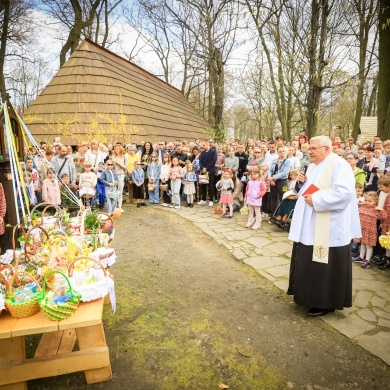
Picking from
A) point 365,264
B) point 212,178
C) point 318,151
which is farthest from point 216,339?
point 212,178

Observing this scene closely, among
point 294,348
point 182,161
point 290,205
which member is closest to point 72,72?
point 182,161

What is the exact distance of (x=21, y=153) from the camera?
531 cm

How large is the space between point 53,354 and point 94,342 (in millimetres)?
370

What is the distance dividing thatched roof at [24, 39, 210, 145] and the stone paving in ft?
22.9

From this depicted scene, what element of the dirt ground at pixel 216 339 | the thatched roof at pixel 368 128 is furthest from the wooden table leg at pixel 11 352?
the thatched roof at pixel 368 128

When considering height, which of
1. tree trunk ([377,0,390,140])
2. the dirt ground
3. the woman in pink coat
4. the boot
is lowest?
the dirt ground

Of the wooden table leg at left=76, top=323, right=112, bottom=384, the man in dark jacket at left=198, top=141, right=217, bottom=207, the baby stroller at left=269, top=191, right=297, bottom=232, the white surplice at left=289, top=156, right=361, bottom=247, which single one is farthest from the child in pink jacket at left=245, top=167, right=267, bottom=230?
the wooden table leg at left=76, top=323, right=112, bottom=384

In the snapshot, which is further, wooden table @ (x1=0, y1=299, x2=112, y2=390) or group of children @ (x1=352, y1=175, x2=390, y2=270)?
group of children @ (x1=352, y1=175, x2=390, y2=270)

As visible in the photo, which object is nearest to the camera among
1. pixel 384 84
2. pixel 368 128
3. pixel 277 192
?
pixel 384 84

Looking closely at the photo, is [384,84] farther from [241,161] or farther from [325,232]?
[325,232]

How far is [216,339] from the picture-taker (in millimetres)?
3152

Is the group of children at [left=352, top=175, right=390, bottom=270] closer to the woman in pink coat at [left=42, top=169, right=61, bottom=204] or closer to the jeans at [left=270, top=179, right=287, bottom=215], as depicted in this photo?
the jeans at [left=270, top=179, right=287, bottom=215]

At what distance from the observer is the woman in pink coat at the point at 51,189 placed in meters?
7.33

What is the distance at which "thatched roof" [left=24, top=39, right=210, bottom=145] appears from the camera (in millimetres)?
12695
